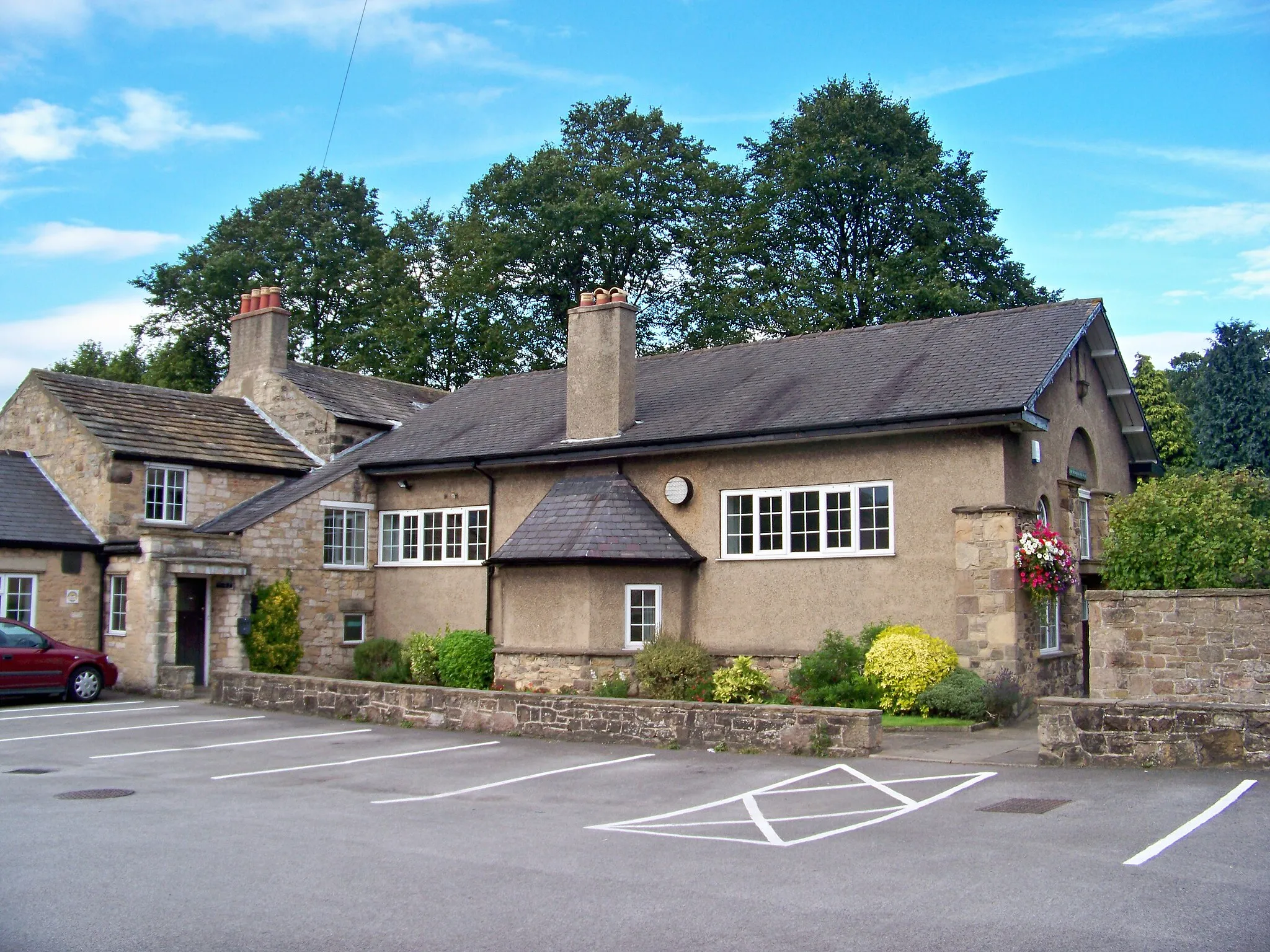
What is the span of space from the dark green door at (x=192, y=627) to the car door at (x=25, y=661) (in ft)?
12.6

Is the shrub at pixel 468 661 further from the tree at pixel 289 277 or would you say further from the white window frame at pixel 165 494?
the tree at pixel 289 277

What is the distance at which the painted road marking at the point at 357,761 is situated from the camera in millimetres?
13461

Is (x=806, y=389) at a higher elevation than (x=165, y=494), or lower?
higher

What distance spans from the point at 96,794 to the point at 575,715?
617cm

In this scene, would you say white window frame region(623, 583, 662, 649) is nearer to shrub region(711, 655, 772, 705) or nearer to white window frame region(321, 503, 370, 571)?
shrub region(711, 655, 772, 705)

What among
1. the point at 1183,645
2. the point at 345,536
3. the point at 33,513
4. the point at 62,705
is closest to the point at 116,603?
the point at 33,513

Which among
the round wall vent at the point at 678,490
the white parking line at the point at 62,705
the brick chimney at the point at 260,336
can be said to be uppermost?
the brick chimney at the point at 260,336

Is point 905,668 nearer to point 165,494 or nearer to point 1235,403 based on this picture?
point 165,494

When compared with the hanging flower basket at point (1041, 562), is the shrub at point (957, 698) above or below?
below

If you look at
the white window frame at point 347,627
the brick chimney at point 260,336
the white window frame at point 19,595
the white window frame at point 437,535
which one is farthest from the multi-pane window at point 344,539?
the brick chimney at point 260,336

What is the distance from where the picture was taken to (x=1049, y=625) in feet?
65.4

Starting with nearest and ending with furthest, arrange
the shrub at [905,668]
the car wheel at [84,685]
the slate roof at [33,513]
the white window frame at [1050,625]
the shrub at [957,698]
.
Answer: the shrub at [957,698]
the shrub at [905,668]
the white window frame at [1050,625]
the car wheel at [84,685]
the slate roof at [33,513]

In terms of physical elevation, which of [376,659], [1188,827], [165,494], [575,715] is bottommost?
[1188,827]

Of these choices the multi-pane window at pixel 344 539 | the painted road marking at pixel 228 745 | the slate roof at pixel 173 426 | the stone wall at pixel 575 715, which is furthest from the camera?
the multi-pane window at pixel 344 539
